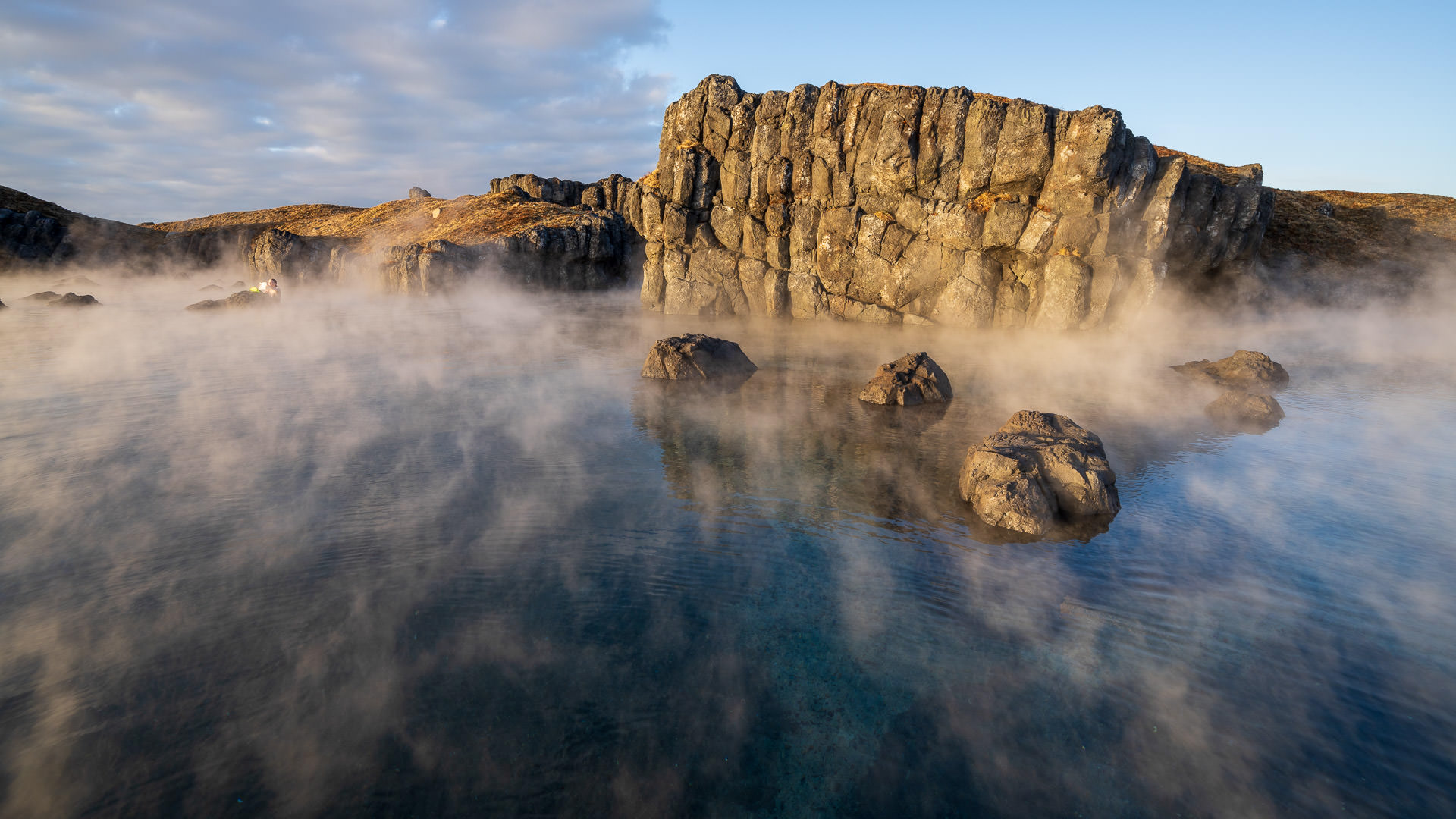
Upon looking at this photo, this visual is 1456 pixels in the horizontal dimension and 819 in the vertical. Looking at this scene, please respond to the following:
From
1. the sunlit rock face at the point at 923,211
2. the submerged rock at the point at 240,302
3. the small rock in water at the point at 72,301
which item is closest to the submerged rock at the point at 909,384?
the sunlit rock face at the point at 923,211

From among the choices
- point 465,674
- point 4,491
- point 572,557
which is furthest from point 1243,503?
point 4,491

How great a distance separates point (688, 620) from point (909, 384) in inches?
561

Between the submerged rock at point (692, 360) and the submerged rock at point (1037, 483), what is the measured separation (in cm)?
1220

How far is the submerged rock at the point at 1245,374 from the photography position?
73.8 feet

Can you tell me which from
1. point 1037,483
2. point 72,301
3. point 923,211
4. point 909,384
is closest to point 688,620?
point 1037,483

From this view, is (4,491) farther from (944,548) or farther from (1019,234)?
(1019,234)

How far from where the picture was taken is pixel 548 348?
1148 inches

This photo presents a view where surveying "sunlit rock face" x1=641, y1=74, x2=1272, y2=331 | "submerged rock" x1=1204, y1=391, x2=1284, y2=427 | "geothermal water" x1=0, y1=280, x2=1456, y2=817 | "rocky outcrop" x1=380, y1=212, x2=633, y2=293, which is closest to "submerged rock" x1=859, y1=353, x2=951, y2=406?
"geothermal water" x1=0, y1=280, x2=1456, y2=817

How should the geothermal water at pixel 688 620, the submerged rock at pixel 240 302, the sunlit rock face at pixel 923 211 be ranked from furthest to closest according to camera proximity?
1. the submerged rock at pixel 240 302
2. the sunlit rock face at pixel 923 211
3. the geothermal water at pixel 688 620

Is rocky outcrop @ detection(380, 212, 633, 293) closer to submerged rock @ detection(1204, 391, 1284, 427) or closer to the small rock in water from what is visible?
the small rock in water

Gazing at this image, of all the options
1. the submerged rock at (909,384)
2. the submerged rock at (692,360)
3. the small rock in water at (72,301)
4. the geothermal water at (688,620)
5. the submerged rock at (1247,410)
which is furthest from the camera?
the small rock in water at (72,301)

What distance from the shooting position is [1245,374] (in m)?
22.9

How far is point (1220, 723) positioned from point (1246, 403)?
54.3 ft

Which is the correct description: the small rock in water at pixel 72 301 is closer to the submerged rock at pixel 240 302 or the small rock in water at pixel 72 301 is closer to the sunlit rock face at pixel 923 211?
the submerged rock at pixel 240 302
